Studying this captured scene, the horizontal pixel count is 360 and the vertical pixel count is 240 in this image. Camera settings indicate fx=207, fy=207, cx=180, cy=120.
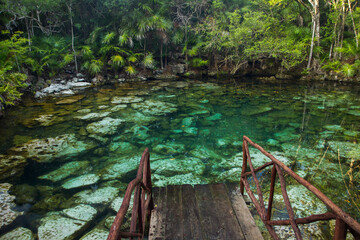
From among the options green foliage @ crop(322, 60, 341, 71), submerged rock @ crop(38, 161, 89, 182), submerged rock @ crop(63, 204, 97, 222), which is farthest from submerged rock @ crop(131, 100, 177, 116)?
green foliage @ crop(322, 60, 341, 71)

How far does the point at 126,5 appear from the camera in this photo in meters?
14.6

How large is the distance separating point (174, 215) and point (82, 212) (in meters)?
1.83

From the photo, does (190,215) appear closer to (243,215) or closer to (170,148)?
(243,215)

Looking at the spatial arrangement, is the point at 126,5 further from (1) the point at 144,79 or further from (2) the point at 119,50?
(1) the point at 144,79

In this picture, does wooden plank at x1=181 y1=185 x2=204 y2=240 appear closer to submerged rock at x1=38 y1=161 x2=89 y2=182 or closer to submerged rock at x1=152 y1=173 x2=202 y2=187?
submerged rock at x1=152 y1=173 x2=202 y2=187

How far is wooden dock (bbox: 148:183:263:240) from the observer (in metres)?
1.98

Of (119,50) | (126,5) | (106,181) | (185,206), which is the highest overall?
(126,5)

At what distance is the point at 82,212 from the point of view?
3.25 m

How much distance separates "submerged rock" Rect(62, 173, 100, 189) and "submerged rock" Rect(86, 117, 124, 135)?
7.03 feet

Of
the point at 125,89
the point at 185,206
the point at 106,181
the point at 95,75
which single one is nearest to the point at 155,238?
the point at 185,206

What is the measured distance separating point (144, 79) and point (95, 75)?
3.23m

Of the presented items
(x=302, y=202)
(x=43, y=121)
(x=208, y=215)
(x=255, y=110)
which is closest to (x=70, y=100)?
(x=43, y=121)

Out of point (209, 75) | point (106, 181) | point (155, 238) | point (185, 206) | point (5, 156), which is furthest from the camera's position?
point (209, 75)

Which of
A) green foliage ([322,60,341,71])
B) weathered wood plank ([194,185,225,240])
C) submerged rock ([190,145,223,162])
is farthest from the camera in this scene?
green foliage ([322,60,341,71])
